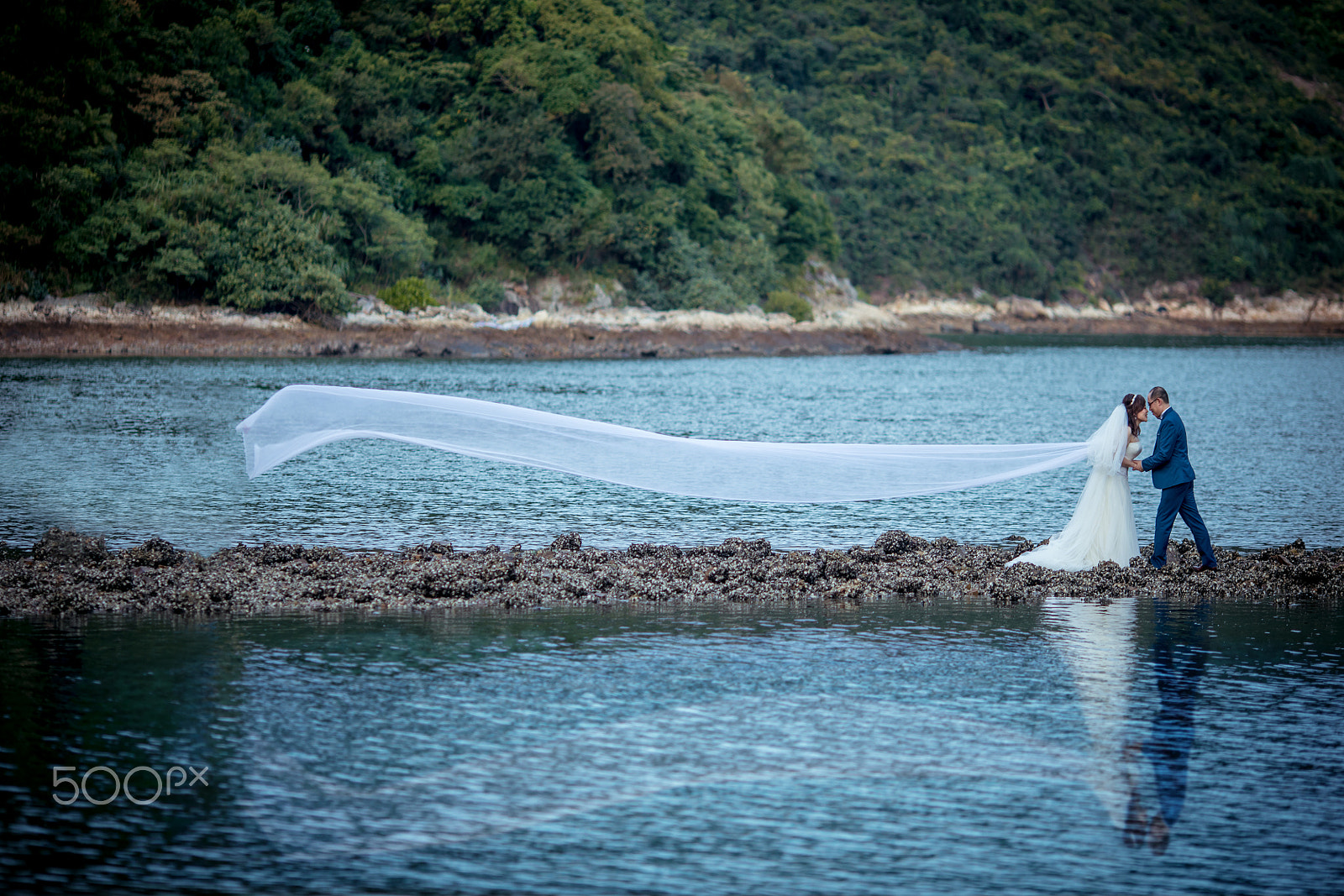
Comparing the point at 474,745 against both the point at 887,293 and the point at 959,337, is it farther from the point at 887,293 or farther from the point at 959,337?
the point at 887,293

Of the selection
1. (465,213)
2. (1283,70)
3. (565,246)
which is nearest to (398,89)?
(465,213)

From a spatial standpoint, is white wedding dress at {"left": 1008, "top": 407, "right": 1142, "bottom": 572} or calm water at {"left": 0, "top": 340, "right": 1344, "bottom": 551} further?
calm water at {"left": 0, "top": 340, "right": 1344, "bottom": 551}

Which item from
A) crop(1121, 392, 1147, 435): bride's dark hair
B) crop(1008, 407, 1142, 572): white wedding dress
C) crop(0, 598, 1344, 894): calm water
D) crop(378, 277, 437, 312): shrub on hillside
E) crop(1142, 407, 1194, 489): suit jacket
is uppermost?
crop(378, 277, 437, 312): shrub on hillside

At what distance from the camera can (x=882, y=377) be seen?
218 ft

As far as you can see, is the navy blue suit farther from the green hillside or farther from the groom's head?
the green hillside

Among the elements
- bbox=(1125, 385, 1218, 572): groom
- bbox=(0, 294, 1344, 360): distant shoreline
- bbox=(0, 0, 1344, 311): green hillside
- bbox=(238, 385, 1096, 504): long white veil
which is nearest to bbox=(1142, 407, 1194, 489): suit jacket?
bbox=(1125, 385, 1218, 572): groom

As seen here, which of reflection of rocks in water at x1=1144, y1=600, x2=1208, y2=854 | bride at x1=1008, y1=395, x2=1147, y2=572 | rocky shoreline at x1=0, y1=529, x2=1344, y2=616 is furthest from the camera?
bride at x1=1008, y1=395, x2=1147, y2=572

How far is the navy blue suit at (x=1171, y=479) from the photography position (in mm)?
14422

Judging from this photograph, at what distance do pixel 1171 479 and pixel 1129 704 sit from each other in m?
5.50

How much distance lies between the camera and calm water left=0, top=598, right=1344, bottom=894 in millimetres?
6781

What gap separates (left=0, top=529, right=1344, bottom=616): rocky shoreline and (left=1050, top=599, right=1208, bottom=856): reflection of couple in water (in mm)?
1146

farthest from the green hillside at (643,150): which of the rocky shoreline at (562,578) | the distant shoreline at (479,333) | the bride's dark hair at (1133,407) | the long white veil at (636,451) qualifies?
the bride's dark hair at (1133,407)

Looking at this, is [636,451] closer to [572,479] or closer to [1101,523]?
[1101,523]

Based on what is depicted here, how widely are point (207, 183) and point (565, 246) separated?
26.3m
